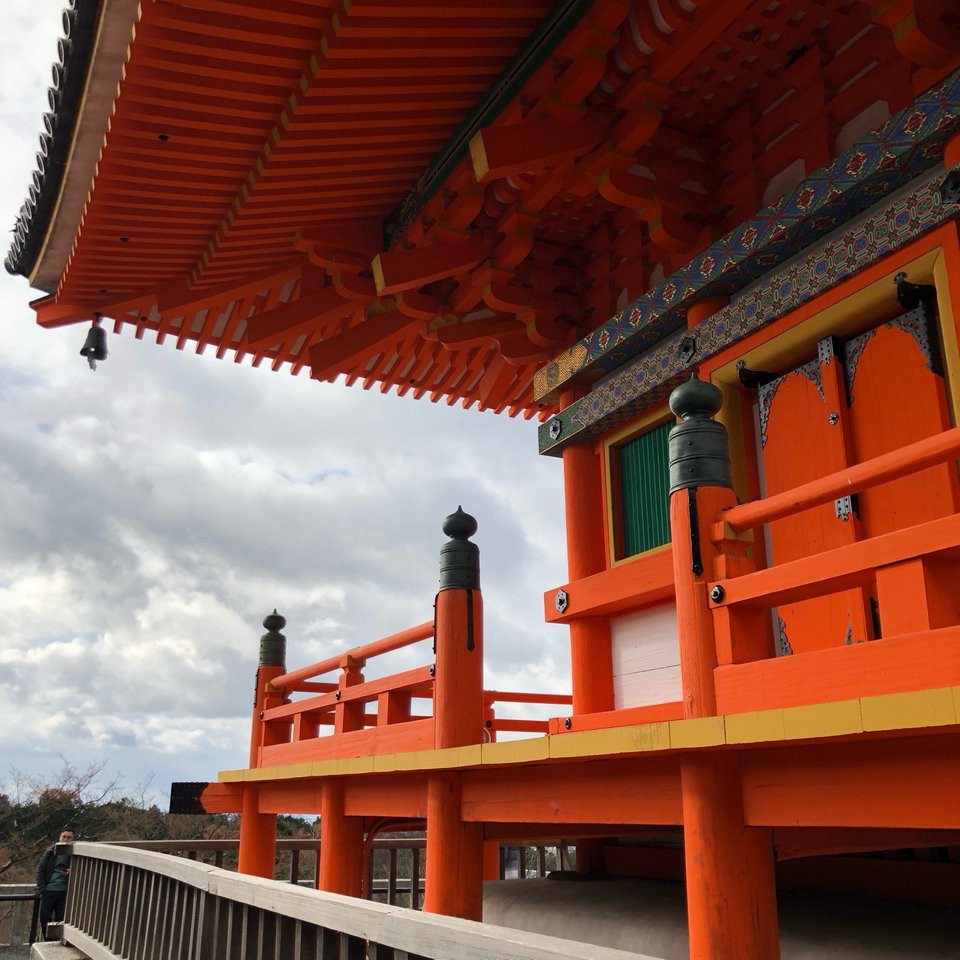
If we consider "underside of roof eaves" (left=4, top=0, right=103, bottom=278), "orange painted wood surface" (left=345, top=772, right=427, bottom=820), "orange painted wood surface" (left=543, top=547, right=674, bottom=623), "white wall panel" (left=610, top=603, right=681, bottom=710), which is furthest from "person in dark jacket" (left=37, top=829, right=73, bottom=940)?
"white wall panel" (left=610, top=603, right=681, bottom=710)

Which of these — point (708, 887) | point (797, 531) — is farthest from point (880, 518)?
point (708, 887)

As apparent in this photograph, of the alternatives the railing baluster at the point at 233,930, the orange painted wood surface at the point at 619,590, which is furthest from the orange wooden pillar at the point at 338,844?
the railing baluster at the point at 233,930

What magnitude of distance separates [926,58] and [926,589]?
98.6 inches

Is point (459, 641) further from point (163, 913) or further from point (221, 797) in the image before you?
point (221, 797)

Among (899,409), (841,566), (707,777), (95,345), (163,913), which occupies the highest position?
(95,345)

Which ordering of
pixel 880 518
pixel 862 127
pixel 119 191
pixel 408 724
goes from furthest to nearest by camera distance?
pixel 119 191 → pixel 408 724 → pixel 862 127 → pixel 880 518

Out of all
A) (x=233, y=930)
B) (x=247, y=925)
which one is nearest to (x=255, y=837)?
(x=233, y=930)

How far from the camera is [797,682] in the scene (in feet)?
10.5

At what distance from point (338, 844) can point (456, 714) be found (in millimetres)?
1788

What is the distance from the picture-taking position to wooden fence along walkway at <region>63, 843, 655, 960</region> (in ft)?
6.45

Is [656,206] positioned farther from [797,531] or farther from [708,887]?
[708,887]

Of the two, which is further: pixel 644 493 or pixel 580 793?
pixel 644 493

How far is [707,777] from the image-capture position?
338 cm

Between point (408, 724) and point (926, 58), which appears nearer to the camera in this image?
point (926, 58)
